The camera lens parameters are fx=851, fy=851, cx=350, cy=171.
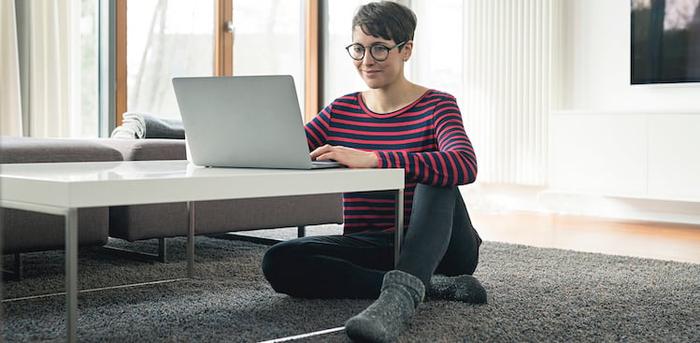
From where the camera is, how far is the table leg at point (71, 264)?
116cm

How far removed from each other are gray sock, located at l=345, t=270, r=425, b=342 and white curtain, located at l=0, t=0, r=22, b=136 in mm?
2651

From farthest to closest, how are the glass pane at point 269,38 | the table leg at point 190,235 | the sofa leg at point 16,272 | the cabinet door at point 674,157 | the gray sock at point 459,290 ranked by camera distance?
the glass pane at point 269,38 → the cabinet door at point 674,157 → the sofa leg at point 16,272 → the table leg at point 190,235 → the gray sock at point 459,290

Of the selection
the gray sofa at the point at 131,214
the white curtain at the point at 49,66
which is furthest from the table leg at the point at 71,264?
the white curtain at the point at 49,66

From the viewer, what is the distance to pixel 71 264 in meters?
1.19

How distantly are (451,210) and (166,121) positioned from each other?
5.46 feet

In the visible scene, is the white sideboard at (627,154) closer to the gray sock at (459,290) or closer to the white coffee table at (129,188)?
the gray sock at (459,290)

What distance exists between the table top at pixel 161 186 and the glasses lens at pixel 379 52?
1.35 feet

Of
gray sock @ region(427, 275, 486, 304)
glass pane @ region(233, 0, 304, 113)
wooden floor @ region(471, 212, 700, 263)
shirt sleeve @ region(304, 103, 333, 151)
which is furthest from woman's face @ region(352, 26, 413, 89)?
glass pane @ region(233, 0, 304, 113)

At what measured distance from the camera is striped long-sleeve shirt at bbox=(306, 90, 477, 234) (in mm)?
1728

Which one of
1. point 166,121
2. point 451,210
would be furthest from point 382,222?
point 166,121

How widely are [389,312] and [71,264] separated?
616 mm

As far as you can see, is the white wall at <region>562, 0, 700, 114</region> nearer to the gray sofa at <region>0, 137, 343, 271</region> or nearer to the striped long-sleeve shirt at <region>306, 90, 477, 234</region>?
the gray sofa at <region>0, 137, 343, 271</region>

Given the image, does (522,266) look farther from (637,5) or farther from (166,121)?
(637,5)

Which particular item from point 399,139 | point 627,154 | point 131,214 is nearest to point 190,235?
point 131,214
